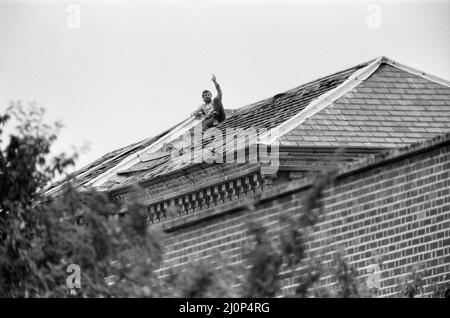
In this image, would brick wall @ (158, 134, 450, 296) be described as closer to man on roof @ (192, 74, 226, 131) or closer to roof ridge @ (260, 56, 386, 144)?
roof ridge @ (260, 56, 386, 144)

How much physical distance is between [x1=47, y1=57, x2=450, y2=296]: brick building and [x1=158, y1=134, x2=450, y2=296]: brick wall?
0.05ft

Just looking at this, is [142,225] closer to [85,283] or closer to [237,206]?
[85,283]

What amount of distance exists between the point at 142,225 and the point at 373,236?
255 inches

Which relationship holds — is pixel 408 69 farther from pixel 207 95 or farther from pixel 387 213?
pixel 387 213

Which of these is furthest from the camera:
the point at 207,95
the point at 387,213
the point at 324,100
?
the point at 207,95

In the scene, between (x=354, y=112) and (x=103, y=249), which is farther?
(x=354, y=112)

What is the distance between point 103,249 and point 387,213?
6241 millimetres

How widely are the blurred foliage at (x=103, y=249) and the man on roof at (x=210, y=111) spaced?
23.4 metres

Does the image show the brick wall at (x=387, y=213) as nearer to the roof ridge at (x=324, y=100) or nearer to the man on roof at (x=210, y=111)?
the roof ridge at (x=324, y=100)

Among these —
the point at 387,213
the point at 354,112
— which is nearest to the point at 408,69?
the point at 354,112

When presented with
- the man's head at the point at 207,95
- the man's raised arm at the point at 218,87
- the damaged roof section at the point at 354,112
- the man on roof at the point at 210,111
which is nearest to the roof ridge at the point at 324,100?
the damaged roof section at the point at 354,112

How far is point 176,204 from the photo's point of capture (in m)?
48.5

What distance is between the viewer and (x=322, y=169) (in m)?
40.2

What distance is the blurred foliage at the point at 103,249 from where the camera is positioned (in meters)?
25.3
